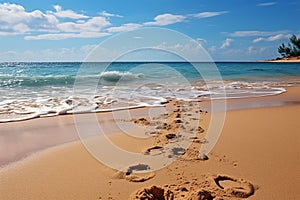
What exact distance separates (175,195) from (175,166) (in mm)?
681

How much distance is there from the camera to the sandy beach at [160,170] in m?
2.51

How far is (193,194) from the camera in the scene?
2.34 meters

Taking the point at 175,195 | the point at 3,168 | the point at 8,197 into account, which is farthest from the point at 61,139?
the point at 175,195

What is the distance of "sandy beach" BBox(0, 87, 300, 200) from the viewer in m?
2.51

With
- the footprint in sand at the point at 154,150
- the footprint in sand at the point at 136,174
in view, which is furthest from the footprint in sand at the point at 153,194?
the footprint in sand at the point at 154,150

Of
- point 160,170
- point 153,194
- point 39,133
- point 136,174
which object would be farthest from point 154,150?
point 39,133

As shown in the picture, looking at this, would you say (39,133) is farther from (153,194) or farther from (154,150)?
(153,194)

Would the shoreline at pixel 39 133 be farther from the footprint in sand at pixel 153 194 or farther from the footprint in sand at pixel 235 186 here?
the footprint in sand at pixel 235 186

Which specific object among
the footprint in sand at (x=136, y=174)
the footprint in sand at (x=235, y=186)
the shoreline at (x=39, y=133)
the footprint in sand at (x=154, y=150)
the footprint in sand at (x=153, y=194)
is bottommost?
the footprint in sand at (x=235, y=186)

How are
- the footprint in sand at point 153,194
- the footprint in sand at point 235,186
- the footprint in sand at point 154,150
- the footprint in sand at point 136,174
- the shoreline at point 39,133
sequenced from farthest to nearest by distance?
the shoreline at point 39,133 < the footprint in sand at point 154,150 < the footprint in sand at point 136,174 < the footprint in sand at point 235,186 < the footprint in sand at point 153,194

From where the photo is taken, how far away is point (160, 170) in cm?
296

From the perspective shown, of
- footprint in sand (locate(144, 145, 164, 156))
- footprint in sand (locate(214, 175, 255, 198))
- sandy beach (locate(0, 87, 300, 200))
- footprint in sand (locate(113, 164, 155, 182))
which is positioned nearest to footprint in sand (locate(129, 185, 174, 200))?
sandy beach (locate(0, 87, 300, 200))

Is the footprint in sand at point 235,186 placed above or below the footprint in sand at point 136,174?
below

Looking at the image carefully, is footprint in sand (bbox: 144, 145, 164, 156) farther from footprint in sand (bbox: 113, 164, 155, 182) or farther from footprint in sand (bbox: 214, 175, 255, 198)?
footprint in sand (bbox: 214, 175, 255, 198)
